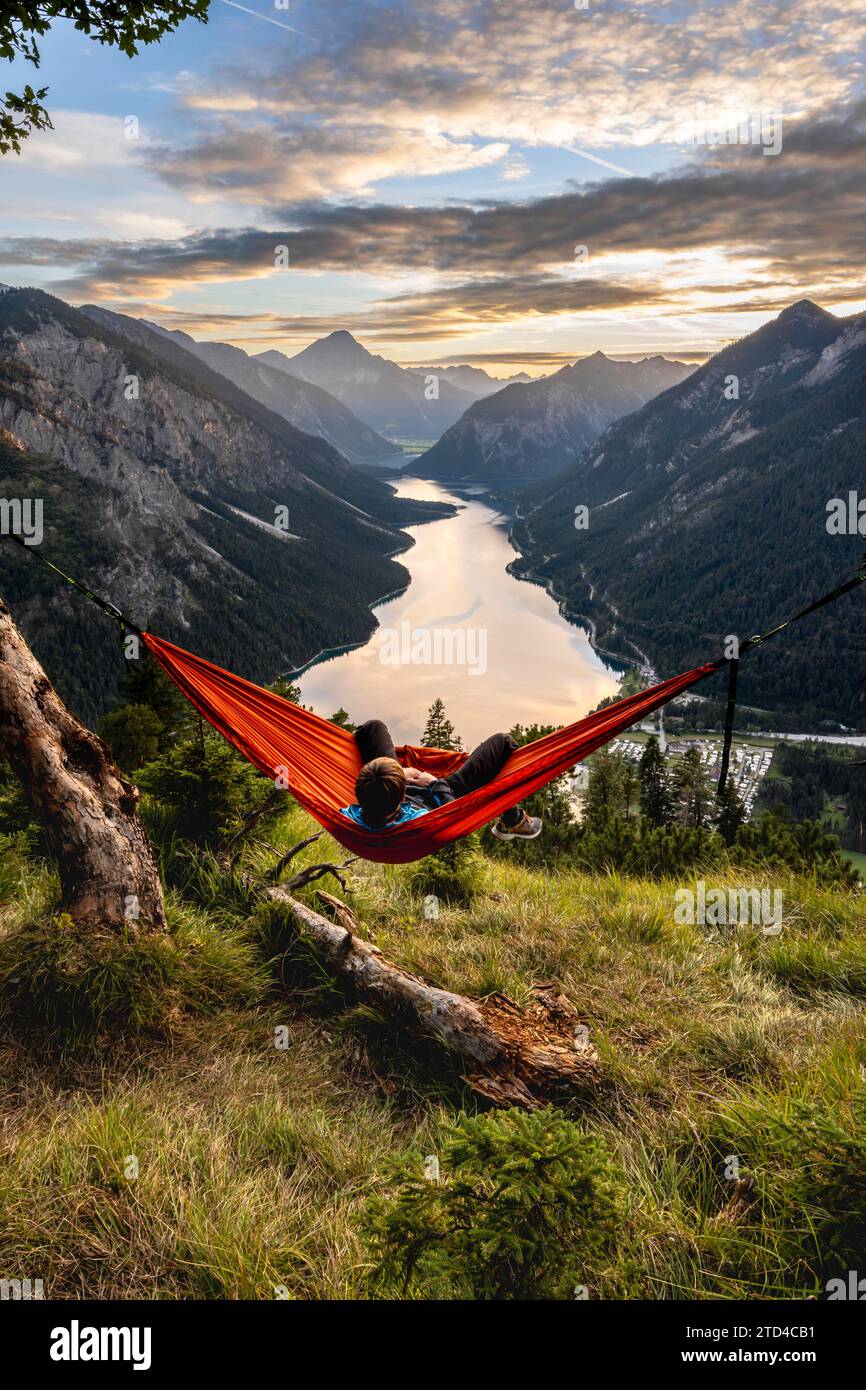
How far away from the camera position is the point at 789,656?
98.6 metres

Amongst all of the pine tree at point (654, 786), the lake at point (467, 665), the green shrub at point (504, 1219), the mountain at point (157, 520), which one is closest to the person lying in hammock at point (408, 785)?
the green shrub at point (504, 1219)

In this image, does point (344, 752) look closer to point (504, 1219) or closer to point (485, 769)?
point (485, 769)

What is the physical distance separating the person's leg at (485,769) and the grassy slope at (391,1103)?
0.62m

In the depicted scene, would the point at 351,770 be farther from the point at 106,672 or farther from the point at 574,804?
the point at 106,672

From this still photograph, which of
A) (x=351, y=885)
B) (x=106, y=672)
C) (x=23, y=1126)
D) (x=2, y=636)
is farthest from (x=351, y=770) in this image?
(x=106, y=672)

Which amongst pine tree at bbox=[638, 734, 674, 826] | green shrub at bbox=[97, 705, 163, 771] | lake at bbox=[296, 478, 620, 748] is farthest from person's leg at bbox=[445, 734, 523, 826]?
lake at bbox=[296, 478, 620, 748]

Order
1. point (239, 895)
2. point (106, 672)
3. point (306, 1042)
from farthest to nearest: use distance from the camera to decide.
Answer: point (106, 672)
point (239, 895)
point (306, 1042)

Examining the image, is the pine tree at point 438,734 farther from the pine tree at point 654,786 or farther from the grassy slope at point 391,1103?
the grassy slope at point 391,1103

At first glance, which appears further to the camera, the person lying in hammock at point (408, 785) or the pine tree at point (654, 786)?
the pine tree at point (654, 786)

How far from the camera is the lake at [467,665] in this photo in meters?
82.8

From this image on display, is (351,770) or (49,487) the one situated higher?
(49,487)

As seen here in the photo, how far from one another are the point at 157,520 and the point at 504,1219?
12380 cm

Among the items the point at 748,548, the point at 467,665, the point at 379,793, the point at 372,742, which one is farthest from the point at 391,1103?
the point at 748,548

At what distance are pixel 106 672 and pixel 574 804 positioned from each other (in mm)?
51338
